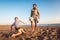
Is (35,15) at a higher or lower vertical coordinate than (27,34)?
higher

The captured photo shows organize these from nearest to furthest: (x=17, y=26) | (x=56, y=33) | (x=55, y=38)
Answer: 1. (x=55, y=38)
2. (x=56, y=33)
3. (x=17, y=26)

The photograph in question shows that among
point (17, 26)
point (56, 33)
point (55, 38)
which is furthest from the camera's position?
point (17, 26)

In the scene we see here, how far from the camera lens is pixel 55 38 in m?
10.6

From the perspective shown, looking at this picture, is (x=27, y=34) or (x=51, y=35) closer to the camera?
(x=51, y=35)

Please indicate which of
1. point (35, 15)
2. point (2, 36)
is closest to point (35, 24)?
point (35, 15)

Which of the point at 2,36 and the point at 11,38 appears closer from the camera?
the point at 11,38

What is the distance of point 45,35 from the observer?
11102 mm

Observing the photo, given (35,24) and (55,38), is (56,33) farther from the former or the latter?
(35,24)

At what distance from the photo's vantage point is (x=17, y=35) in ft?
37.7

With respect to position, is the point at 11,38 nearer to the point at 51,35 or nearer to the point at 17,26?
the point at 17,26

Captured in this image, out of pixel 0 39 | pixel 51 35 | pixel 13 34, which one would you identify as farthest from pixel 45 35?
pixel 0 39

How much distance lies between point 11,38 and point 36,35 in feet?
5.14

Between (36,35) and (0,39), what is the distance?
7.55ft

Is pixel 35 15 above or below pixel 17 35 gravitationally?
above
